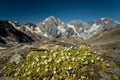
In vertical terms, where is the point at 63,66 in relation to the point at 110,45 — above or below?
below

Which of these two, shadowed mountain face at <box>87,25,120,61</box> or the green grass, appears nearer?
the green grass

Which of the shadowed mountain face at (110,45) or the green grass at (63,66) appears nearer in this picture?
the green grass at (63,66)

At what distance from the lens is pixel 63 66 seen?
951 centimetres

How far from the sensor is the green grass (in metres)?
9.09

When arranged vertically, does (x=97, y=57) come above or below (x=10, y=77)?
above

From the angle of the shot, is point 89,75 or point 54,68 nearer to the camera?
point 89,75

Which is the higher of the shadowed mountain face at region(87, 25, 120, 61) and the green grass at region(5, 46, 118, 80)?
the shadowed mountain face at region(87, 25, 120, 61)

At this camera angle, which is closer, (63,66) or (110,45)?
(63,66)

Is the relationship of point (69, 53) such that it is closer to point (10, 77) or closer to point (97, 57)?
point (97, 57)

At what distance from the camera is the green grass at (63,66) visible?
909 cm

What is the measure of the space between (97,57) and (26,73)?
314 centimetres

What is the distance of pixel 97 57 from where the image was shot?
32.0ft

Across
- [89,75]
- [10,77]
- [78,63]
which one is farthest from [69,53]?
[10,77]

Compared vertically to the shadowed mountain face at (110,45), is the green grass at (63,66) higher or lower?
lower
